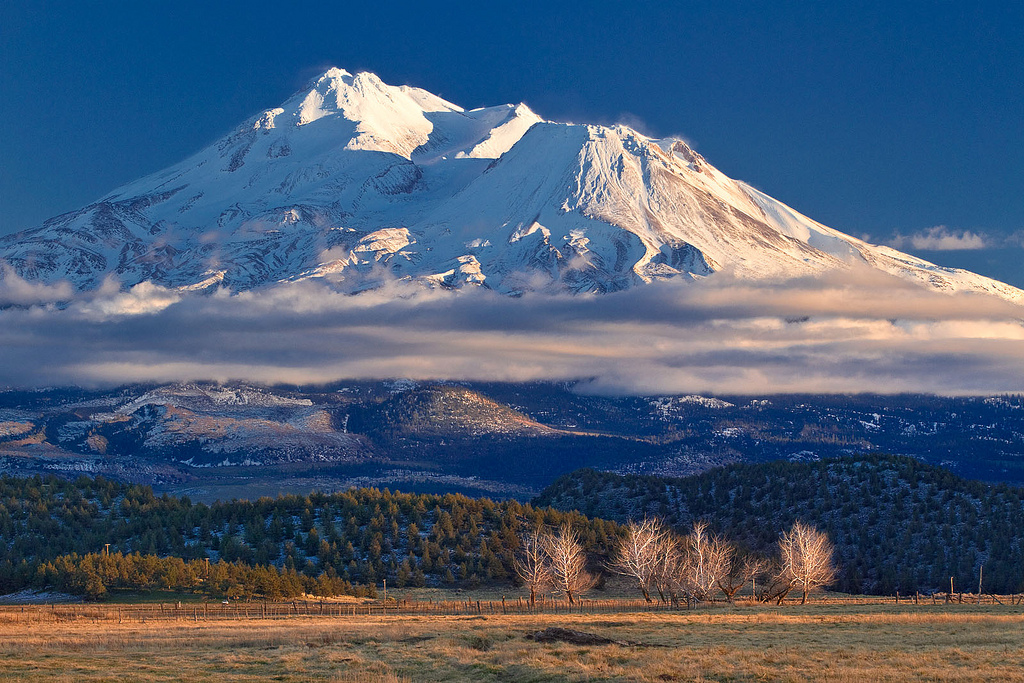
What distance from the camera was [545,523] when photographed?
576 ft

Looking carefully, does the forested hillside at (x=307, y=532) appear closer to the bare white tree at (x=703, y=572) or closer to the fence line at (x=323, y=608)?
the fence line at (x=323, y=608)

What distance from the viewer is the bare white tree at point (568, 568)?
4803 inches

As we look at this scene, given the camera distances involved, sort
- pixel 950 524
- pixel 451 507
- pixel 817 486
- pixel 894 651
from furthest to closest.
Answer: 1. pixel 817 486
2. pixel 451 507
3. pixel 950 524
4. pixel 894 651

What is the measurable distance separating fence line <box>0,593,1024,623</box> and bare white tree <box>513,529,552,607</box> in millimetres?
2282

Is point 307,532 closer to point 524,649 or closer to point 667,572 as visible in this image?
point 667,572

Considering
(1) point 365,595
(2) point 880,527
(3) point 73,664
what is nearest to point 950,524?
(2) point 880,527

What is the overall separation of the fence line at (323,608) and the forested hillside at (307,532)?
91.9 feet

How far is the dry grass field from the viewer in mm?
51562

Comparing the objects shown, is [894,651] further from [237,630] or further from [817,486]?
[817,486]

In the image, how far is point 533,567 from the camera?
144 meters

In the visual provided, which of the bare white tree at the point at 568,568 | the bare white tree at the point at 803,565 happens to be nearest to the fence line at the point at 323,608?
the bare white tree at the point at 803,565

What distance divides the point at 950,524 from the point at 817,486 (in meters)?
29.8

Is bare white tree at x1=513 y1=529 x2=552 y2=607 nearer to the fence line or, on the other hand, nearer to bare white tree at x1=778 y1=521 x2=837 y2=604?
the fence line

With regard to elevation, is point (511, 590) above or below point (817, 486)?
below
